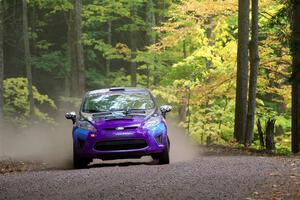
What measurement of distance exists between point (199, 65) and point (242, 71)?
21.1 ft

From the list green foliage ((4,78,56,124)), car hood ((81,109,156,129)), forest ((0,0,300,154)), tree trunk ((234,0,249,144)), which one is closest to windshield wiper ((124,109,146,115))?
car hood ((81,109,156,129))

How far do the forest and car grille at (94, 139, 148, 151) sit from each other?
343cm

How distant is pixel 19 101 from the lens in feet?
107

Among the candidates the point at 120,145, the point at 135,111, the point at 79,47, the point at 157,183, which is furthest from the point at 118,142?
the point at 79,47

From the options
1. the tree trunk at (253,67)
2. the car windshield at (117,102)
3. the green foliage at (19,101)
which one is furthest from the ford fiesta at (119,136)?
the green foliage at (19,101)

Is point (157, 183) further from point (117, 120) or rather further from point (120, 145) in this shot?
point (117, 120)

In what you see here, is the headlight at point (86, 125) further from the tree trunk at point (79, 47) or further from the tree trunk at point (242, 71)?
the tree trunk at point (79, 47)

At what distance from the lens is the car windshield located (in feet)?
41.3

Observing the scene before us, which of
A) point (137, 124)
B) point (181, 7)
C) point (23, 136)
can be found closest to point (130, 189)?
point (137, 124)

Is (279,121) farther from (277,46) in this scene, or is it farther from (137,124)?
(137,124)

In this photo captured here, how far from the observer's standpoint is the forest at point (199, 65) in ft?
60.6

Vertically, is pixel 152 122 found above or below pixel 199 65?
below

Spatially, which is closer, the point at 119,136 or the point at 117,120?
the point at 119,136

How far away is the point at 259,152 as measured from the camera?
15.7 meters
